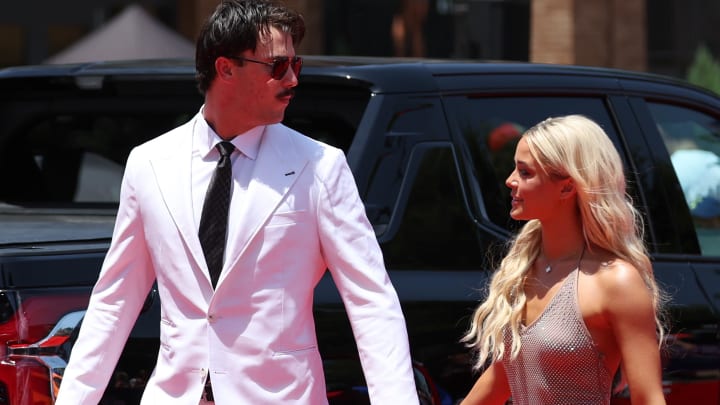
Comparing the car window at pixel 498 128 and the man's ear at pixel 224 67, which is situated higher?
the man's ear at pixel 224 67

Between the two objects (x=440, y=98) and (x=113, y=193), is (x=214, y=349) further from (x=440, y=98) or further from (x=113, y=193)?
(x=113, y=193)

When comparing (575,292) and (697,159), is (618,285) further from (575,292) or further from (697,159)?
(697,159)

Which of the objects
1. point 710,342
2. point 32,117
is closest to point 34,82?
point 32,117

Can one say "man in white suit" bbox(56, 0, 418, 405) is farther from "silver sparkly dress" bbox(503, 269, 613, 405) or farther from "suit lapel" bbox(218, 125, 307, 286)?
"silver sparkly dress" bbox(503, 269, 613, 405)

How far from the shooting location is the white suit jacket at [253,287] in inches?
124

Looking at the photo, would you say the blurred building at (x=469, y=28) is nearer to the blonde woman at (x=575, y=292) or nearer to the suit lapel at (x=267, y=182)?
the blonde woman at (x=575, y=292)

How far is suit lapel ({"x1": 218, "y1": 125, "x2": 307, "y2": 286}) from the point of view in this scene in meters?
3.15

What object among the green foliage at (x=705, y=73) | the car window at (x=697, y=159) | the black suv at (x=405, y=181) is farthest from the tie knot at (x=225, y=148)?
the green foliage at (x=705, y=73)

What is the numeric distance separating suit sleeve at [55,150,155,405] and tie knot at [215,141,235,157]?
0.60 feet

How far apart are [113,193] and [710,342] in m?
2.23

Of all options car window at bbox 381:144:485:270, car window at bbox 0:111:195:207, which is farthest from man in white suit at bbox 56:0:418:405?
car window at bbox 0:111:195:207

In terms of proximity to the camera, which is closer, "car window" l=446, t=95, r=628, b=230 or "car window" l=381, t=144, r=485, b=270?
"car window" l=381, t=144, r=485, b=270

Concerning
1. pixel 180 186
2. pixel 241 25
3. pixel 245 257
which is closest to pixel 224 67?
pixel 241 25

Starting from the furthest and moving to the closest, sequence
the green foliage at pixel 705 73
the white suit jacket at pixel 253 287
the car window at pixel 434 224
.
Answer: the green foliage at pixel 705 73, the car window at pixel 434 224, the white suit jacket at pixel 253 287
